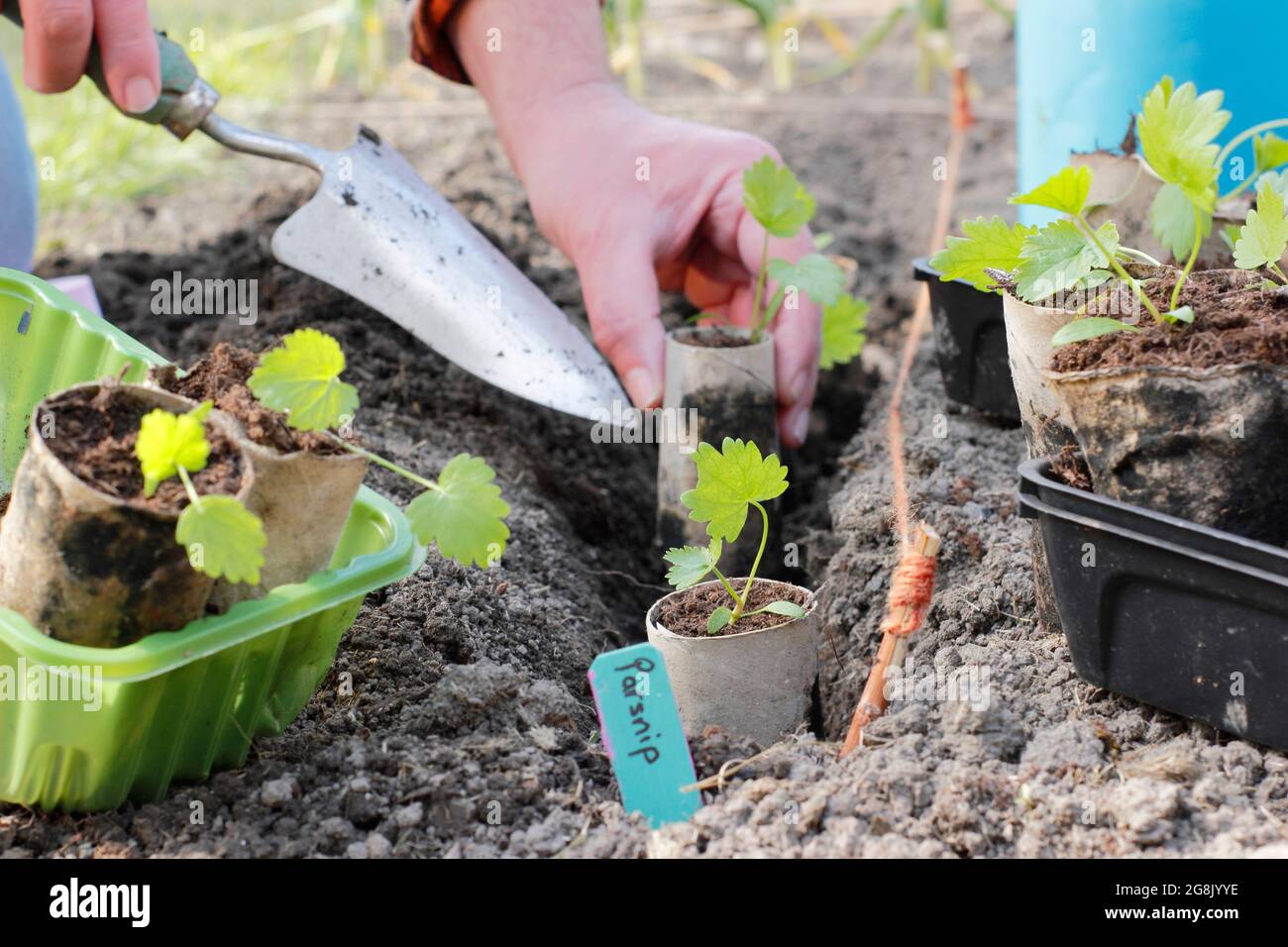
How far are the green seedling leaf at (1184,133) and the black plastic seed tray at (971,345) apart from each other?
68 centimetres

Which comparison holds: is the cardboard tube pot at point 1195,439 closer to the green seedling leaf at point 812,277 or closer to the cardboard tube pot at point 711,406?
the green seedling leaf at point 812,277

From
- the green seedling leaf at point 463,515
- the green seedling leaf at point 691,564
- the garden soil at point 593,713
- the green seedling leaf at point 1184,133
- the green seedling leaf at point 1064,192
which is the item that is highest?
the green seedling leaf at point 1184,133

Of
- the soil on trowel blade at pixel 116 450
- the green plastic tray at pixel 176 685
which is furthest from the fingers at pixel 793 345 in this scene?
the soil on trowel blade at pixel 116 450

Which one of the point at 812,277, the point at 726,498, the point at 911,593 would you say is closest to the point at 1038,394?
the point at 911,593

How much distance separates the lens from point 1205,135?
1.32m

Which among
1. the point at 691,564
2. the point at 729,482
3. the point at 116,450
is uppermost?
the point at 116,450

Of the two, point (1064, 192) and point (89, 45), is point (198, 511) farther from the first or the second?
point (89, 45)

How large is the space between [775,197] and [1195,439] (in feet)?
2.83

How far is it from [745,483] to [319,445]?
1.65 feet

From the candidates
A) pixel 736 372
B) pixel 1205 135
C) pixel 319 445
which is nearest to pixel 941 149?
pixel 736 372

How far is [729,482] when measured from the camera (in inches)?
58.4

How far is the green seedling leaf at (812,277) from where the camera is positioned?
76.7 inches

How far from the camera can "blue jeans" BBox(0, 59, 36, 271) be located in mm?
2492

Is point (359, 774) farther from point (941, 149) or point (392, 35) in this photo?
point (392, 35)
